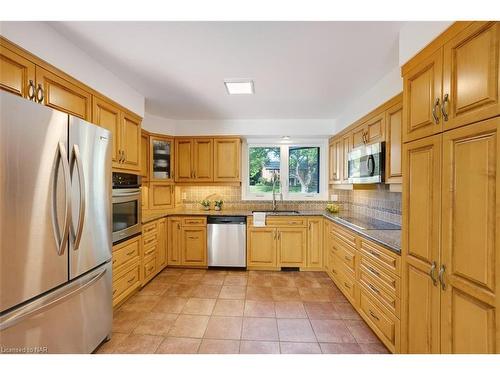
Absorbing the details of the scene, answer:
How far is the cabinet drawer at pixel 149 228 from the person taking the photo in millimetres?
3025

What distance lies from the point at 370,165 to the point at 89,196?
2545mm

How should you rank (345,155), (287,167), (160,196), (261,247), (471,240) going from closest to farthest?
(471,240) → (345,155) → (261,247) → (160,196) → (287,167)

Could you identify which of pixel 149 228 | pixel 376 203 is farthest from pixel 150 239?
pixel 376 203

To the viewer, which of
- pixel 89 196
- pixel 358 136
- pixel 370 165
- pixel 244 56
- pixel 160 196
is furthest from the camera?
pixel 160 196

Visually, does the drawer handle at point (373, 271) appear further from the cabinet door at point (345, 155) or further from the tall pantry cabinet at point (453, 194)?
the cabinet door at point (345, 155)

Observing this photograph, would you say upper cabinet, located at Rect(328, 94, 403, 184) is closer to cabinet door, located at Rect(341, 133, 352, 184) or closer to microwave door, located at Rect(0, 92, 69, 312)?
cabinet door, located at Rect(341, 133, 352, 184)

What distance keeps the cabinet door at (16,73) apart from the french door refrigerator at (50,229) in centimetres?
31

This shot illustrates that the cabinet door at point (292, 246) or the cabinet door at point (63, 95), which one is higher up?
the cabinet door at point (63, 95)

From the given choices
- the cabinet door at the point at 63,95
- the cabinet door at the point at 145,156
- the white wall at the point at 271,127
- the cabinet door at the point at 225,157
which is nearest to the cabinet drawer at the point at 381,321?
the cabinet door at the point at 225,157

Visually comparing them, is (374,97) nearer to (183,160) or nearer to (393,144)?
(393,144)

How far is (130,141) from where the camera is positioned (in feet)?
8.85
